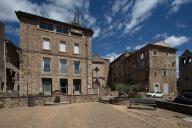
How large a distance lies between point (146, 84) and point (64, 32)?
2041cm

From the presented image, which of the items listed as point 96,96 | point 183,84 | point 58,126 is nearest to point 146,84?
point 183,84

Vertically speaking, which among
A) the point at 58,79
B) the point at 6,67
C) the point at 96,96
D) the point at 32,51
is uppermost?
the point at 32,51

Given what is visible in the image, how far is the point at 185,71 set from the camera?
140ft

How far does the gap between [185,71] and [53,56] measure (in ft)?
97.9

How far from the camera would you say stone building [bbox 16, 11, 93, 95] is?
25281 mm

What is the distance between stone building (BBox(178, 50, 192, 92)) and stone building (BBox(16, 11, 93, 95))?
2343 cm

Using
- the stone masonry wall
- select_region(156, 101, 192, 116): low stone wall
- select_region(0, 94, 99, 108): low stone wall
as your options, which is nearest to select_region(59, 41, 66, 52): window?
the stone masonry wall

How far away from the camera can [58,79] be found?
27.4 meters

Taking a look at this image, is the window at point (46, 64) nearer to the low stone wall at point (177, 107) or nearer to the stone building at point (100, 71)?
the low stone wall at point (177, 107)

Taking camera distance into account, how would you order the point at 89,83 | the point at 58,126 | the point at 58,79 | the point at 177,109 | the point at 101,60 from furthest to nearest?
the point at 101,60
the point at 89,83
the point at 58,79
the point at 177,109
the point at 58,126

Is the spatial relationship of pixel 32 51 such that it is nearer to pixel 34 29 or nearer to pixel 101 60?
pixel 34 29

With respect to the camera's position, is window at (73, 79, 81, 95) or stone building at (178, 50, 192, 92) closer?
window at (73, 79, 81, 95)

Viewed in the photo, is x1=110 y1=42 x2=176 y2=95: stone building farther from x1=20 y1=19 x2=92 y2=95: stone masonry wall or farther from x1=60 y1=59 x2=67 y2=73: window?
x1=60 y1=59 x2=67 y2=73: window

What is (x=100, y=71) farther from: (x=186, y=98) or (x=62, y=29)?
(x=186, y=98)
